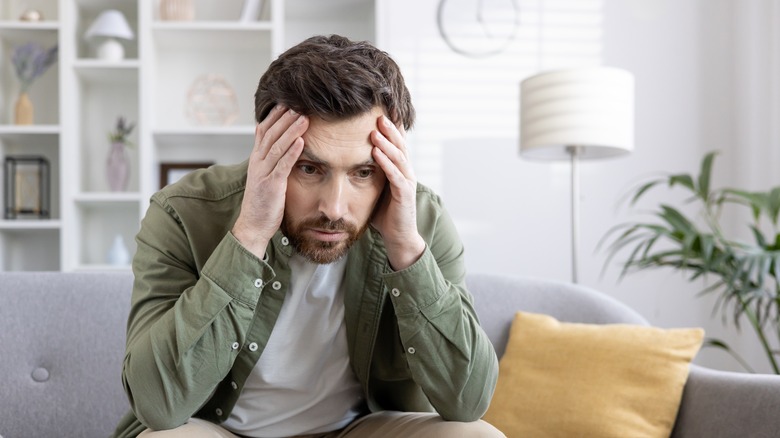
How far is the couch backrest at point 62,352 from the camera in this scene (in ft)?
6.06

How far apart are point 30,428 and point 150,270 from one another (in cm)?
67

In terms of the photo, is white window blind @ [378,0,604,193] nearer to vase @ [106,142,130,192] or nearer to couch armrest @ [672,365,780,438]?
vase @ [106,142,130,192]

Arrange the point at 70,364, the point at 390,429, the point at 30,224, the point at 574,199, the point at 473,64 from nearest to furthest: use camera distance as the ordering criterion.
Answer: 1. the point at 390,429
2. the point at 70,364
3. the point at 574,199
4. the point at 30,224
5. the point at 473,64

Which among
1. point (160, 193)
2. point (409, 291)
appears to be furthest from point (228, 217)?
point (409, 291)

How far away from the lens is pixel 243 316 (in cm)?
135

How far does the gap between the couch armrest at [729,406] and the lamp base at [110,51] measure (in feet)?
8.66

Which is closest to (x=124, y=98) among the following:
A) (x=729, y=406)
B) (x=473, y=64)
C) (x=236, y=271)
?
(x=473, y=64)

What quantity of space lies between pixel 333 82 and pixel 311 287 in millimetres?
389

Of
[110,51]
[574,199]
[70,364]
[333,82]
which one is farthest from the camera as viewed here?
[110,51]

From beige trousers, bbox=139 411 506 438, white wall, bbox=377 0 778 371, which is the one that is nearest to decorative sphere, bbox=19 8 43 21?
white wall, bbox=377 0 778 371

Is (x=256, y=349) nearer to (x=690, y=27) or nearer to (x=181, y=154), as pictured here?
(x=181, y=154)

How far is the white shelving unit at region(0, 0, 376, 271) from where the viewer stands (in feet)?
11.4

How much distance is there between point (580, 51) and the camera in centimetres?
371

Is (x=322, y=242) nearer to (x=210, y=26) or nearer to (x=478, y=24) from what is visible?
(x=210, y=26)
